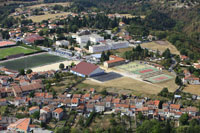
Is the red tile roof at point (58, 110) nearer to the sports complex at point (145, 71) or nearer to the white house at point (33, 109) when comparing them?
the white house at point (33, 109)

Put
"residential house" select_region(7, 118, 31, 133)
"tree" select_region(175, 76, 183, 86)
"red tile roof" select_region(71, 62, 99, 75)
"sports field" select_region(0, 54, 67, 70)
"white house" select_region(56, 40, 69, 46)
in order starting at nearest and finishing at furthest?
"residential house" select_region(7, 118, 31, 133), "tree" select_region(175, 76, 183, 86), "red tile roof" select_region(71, 62, 99, 75), "sports field" select_region(0, 54, 67, 70), "white house" select_region(56, 40, 69, 46)

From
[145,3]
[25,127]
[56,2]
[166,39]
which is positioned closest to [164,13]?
[145,3]

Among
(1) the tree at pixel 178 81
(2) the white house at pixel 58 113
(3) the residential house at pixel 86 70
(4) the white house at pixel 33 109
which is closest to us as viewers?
(2) the white house at pixel 58 113

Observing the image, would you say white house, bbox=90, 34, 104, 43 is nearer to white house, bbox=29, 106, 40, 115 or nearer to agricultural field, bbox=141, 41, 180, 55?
agricultural field, bbox=141, 41, 180, 55

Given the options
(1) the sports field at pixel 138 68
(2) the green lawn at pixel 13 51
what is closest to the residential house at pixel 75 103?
(1) the sports field at pixel 138 68

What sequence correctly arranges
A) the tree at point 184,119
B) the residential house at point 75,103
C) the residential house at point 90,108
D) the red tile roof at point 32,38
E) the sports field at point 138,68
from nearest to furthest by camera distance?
the tree at point 184,119, the residential house at point 90,108, the residential house at point 75,103, the sports field at point 138,68, the red tile roof at point 32,38

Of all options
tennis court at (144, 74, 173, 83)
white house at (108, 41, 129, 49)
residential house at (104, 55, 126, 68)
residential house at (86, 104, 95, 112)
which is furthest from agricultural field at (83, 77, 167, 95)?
white house at (108, 41, 129, 49)

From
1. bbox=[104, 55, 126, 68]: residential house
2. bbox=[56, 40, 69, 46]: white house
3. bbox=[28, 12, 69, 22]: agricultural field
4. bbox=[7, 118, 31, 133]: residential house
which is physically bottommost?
bbox=[7, 118, 31, 133]: residential house

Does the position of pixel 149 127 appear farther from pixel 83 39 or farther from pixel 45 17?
pixel 45 17
